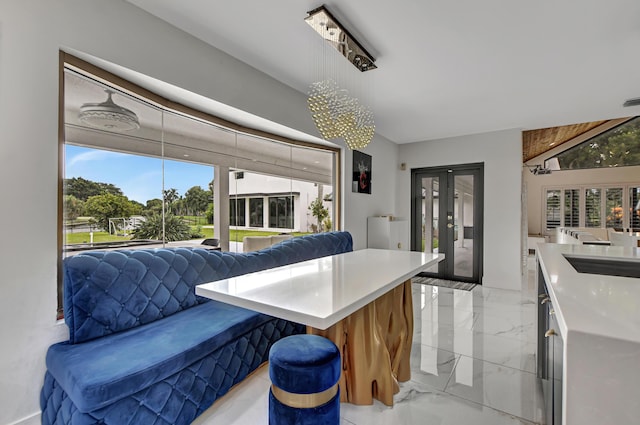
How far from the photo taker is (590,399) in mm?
640

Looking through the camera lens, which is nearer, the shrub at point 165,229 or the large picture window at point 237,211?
the shrub at point 165,229

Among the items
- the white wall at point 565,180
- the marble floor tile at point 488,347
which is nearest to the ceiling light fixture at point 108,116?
the marble floor tile at point 488,347

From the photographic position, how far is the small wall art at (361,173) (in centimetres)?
456

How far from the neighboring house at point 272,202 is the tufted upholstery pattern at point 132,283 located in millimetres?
700

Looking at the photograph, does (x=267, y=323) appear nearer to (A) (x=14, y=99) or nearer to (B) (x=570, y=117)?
(A) (x=14, y=99)

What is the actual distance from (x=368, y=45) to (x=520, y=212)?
400cm

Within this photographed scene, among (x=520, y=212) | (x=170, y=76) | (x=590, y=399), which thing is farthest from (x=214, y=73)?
(x=520, y=212)

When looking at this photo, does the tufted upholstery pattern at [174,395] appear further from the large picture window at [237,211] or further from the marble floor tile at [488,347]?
the marble floor tile at [488,347]

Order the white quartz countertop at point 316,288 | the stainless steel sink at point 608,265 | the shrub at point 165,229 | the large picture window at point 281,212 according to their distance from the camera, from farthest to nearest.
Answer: the large picture window at point 281,212, the shrub at point 165,229, the stainless steel sink at point 608,265, the white quartz countertop at point 316,288

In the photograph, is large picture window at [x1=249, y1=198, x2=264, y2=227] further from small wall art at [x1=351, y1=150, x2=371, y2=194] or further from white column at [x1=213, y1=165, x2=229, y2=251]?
small wall art at [x1=351, y1=150, x2=371, y2=194]

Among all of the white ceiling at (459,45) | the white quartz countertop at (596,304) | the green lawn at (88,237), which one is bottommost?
the white quartz countertop at (596,304)

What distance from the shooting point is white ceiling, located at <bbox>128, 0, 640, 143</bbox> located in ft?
6.68

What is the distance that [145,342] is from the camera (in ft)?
5.49

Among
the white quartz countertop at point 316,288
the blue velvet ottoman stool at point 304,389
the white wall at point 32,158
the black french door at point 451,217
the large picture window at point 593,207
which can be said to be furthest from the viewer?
the large picture window at point 593,207
